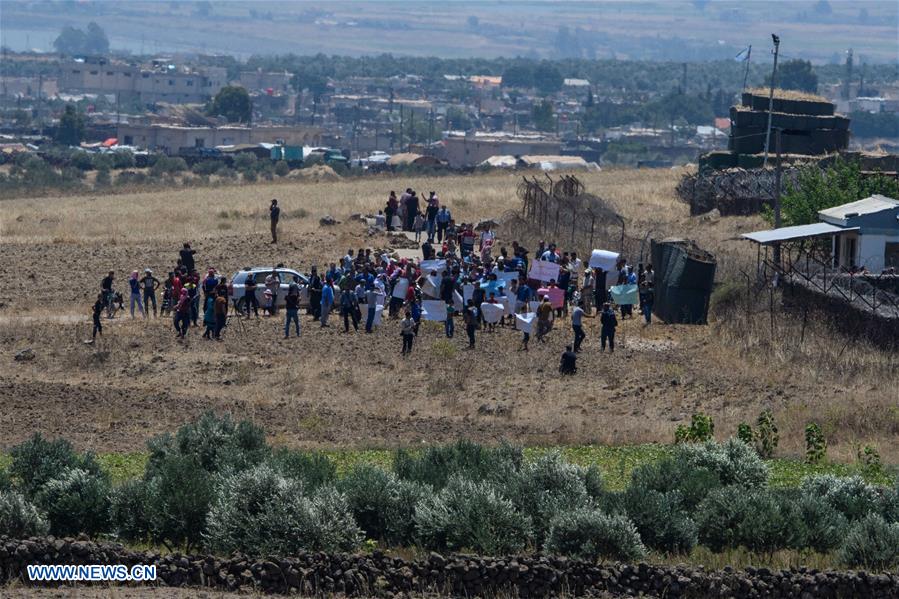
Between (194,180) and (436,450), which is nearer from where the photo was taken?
(436,450)

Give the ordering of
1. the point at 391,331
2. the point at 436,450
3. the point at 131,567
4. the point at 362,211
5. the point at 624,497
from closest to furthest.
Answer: the point at 131,567 < the point at 624,497 < the point at 436,450 < the point at 391,331 < the point at 362,211

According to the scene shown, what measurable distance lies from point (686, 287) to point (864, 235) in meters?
4.55

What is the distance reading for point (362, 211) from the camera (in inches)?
2039

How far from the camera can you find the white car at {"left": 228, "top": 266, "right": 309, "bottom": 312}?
3512 centimetres

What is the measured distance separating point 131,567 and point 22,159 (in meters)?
84.2

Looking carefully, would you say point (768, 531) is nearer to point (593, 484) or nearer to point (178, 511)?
point (593, 484)

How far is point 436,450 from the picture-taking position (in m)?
20.7

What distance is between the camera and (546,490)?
18.5 meters

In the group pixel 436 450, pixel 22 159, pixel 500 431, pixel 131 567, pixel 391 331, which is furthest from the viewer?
pixel 22 159

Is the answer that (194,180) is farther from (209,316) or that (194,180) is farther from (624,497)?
(624,497)

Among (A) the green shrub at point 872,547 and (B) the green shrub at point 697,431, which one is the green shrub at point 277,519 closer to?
(A) the green shrub at point 872,547

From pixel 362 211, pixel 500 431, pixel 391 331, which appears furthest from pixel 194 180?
pixel 500 431

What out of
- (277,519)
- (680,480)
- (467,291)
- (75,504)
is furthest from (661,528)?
(467,291)

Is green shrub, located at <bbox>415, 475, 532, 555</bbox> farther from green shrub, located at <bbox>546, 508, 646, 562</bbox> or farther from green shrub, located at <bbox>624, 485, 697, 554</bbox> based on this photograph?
green shrub, located at <bbox>624, 485, 697, 554</bbox>
